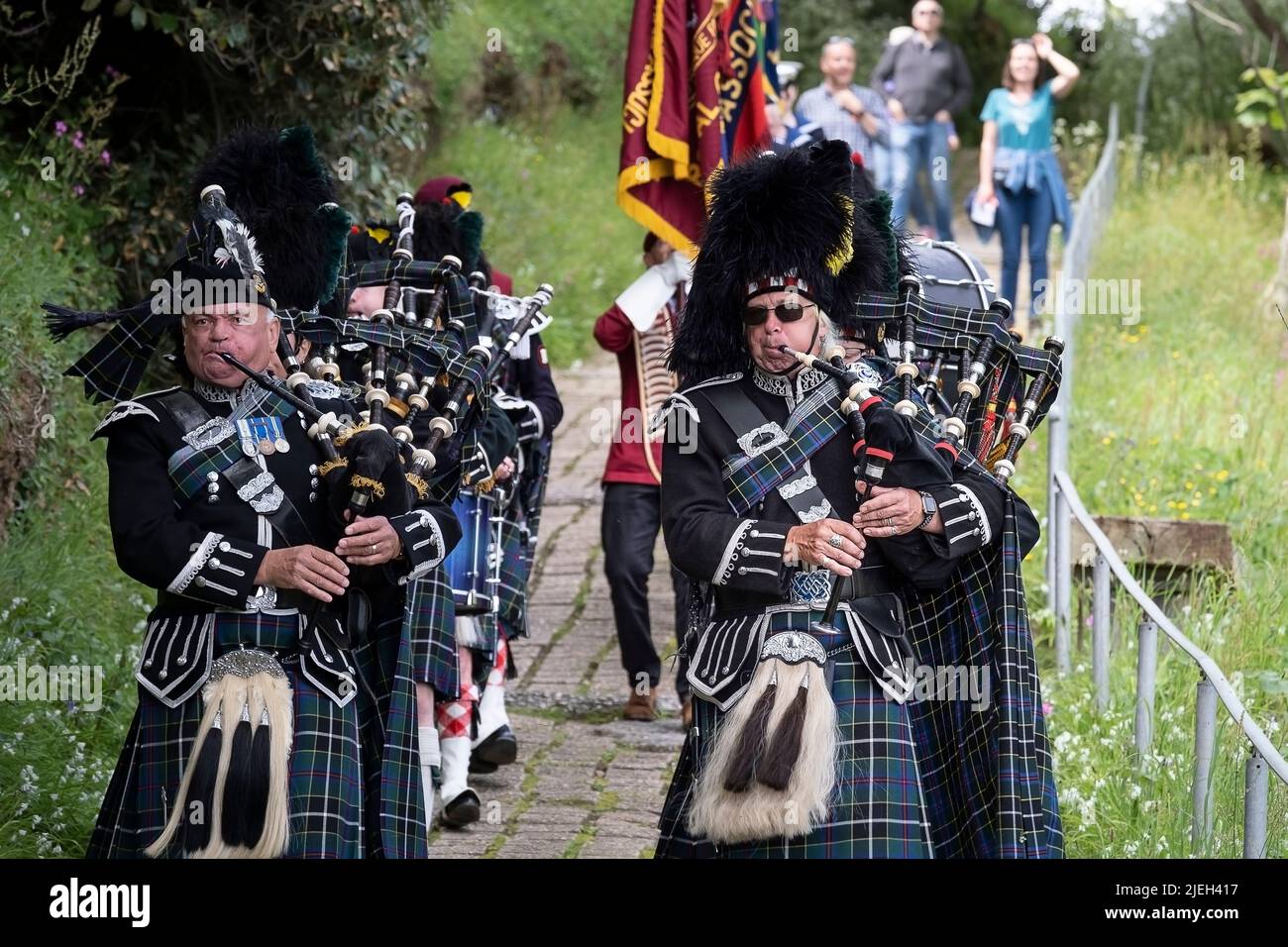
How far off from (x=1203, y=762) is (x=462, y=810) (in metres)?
2.56

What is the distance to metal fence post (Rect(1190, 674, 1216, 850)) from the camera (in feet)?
16.4

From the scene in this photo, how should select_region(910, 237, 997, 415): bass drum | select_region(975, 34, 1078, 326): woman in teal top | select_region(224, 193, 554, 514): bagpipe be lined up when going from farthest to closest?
select_region(975, 34, 1078, 326): woman in teal top, select_region(910, 237, 997, 415): bass drum, select_region(224, 193, 554, 514): bagpipe

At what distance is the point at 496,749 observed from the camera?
6.99m

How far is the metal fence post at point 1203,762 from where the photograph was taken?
16.4 feet

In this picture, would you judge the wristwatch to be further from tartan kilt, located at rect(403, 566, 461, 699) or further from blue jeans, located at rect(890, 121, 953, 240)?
blue jeans, located at rect(890, 121, 953, 240)

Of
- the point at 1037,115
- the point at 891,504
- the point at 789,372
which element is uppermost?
the point at 1037,115

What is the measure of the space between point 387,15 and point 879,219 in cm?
470

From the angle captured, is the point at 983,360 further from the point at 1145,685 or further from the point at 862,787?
the point at 1145,685

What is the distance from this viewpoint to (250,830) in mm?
4242

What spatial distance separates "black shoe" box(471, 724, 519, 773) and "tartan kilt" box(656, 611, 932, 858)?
259cm

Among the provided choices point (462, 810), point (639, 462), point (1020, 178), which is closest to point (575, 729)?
point (639, 462)

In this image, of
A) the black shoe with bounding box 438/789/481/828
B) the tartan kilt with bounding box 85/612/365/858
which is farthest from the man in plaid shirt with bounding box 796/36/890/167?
the tartan kilt with bounding box 85/612/365/858

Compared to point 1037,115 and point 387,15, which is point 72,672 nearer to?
point 387,15
